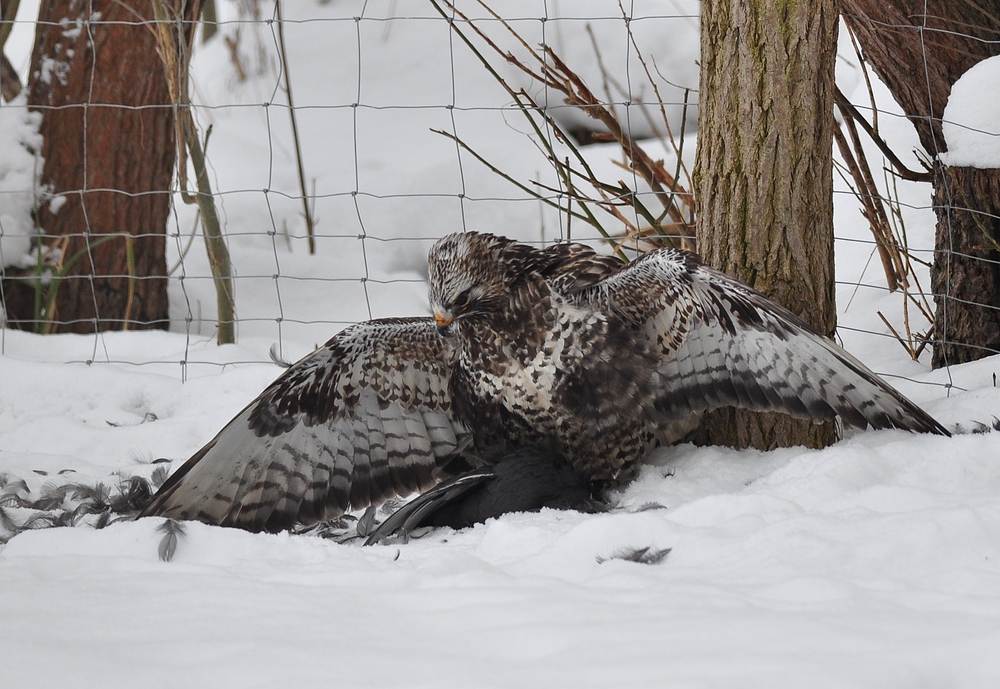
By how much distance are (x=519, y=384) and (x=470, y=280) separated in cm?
32

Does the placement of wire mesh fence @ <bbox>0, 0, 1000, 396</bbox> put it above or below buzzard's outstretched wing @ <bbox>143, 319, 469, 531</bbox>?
above

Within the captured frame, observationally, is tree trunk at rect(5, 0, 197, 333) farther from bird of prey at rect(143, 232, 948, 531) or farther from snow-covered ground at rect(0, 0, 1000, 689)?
bird of prey at rect(143, 232, 948, 531)

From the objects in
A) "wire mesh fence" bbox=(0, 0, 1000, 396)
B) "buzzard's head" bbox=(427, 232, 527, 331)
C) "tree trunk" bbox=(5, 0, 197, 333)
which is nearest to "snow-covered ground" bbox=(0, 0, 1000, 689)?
"buzzard's head" bbox=(427, 232, 527, 331)

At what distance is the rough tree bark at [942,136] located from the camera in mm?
3084

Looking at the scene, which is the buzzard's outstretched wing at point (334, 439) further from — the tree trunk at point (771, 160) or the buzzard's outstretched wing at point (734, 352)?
the tree trunk at point (771, 160)

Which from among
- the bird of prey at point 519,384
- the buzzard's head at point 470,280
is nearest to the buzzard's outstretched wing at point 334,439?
the bird of prey at point 519,384

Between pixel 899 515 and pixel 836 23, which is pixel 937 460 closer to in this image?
pixel 899 515

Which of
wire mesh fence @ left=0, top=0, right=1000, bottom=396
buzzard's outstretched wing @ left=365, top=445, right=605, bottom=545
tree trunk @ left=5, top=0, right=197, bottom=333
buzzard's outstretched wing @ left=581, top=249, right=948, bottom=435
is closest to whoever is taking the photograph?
buzzard's outstretched wing @ left=581, top=249, right=948, bottom=435

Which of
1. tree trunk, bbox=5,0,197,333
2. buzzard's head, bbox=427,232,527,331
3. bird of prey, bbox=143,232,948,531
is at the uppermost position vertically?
tree trunk, bbox=5,0,197,333

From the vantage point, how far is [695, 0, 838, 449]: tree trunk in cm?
257

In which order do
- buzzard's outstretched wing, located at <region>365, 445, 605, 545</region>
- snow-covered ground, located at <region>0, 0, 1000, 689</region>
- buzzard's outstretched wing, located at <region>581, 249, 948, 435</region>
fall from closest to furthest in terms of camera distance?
snow-covered ground, located at <region>0, 0, 1000, 689</region> < buzzard's outstretched wing, located at <region>581, 249, 948, 435</region> < buzzard's outstretched wing, located at <region>365, 445, 605, 545</region>

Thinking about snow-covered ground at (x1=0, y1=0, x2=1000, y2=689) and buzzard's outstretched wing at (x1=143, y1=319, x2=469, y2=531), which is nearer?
snow-covered ground at (x1=0, y1=0, x2=1000, y2=689)

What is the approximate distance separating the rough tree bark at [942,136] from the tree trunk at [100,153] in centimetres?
331

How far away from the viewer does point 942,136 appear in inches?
127
